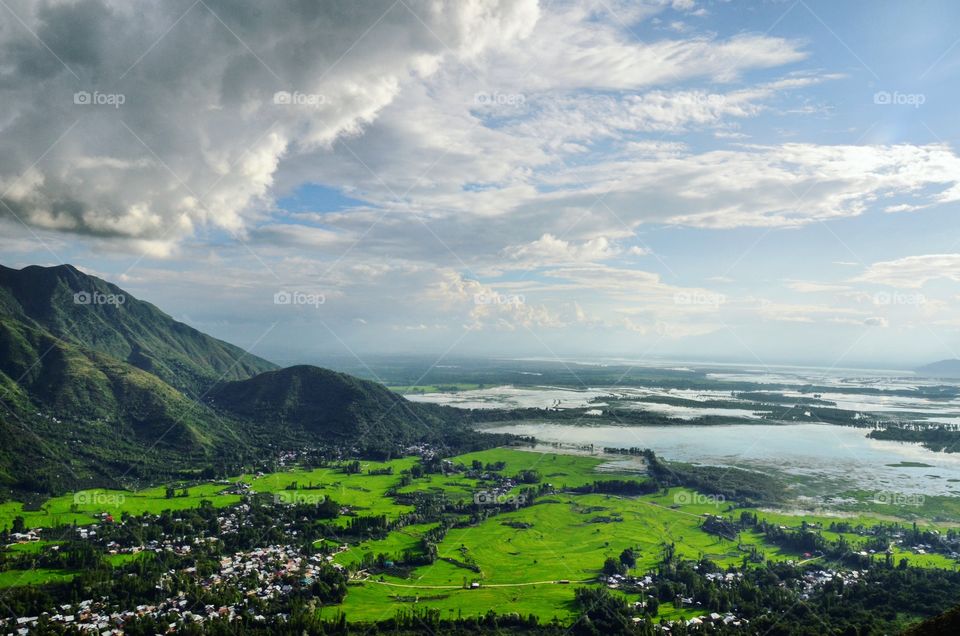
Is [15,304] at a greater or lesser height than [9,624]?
greater

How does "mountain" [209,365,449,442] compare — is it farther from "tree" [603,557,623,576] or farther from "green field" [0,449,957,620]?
"tree" [603,557,623,576]

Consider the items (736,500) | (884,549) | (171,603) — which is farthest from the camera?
(736,500)

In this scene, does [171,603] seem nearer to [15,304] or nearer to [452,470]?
[452,470]

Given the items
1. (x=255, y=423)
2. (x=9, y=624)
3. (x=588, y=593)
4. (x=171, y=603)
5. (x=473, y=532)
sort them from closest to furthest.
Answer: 1. (x=9, y=624)
2. (x=171, y=603)
3. (x=588, y=593)
4. (x=473, y=532)
5. (x=255, y=423)

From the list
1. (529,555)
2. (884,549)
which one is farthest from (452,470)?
(884,549)

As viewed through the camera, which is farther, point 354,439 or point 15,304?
point 15,304

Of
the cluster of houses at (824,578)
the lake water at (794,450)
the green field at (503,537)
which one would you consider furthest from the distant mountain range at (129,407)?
the cluster of houses at (824,578)
